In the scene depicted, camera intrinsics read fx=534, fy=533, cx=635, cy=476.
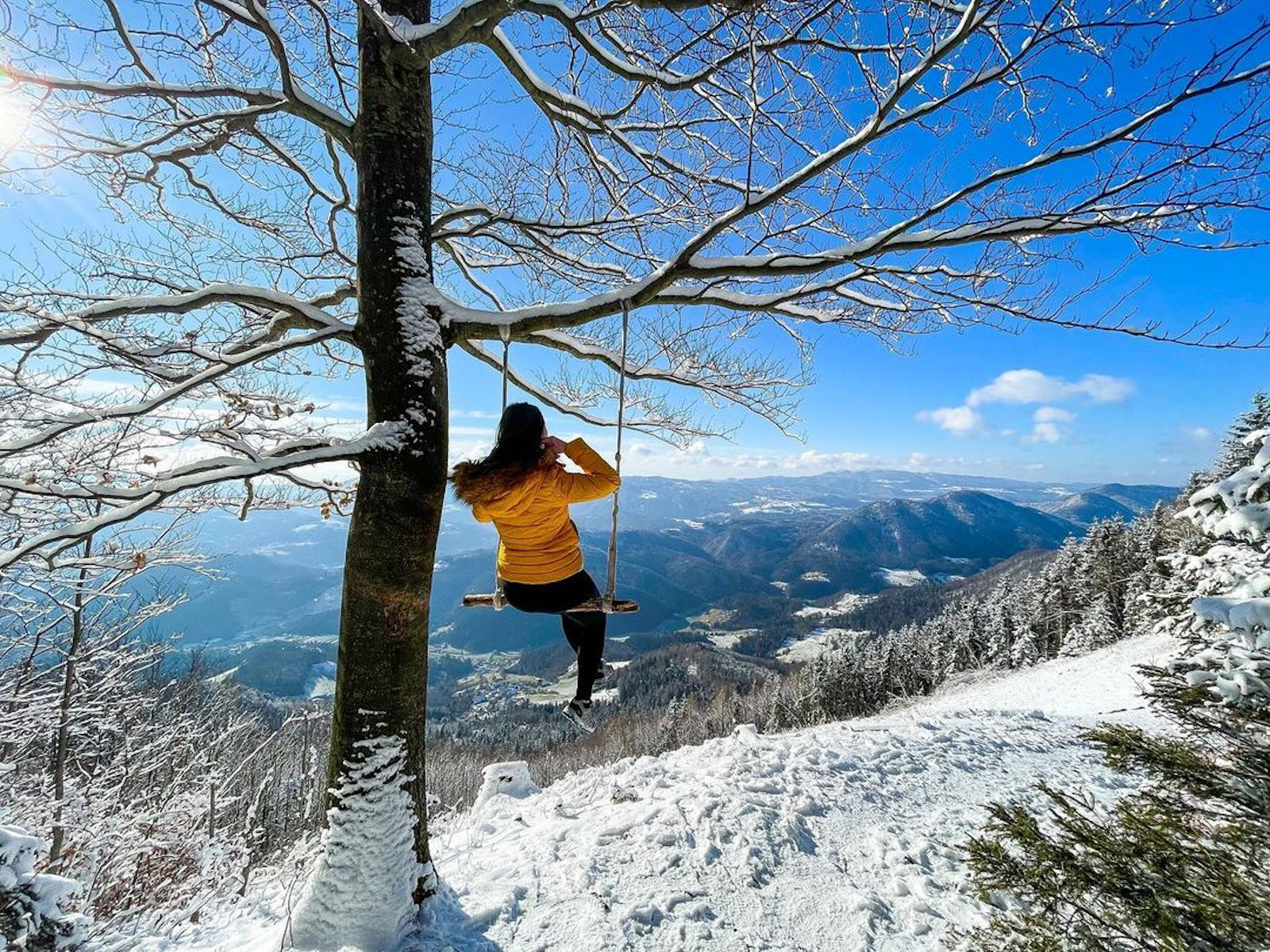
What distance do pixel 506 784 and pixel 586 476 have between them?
4.46 meters

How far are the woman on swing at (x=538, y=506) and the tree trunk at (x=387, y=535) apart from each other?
0.41 metres

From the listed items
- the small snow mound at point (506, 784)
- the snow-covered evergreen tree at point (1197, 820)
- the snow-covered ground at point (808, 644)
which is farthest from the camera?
the snow-covered ground at point (808, 644)

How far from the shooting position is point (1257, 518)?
7.04ft

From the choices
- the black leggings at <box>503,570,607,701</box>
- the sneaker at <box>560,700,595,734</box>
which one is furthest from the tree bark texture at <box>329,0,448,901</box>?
the sneaker at <box>560,700,595,734</box>

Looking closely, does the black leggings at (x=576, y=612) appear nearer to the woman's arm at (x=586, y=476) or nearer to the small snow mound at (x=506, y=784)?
the woman's arm at (x=586, y=476)

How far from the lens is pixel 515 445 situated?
319 cm

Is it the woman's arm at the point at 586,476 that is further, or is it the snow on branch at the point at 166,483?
the woman's arm at the point at 586,476

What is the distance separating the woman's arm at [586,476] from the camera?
3189 millimetres

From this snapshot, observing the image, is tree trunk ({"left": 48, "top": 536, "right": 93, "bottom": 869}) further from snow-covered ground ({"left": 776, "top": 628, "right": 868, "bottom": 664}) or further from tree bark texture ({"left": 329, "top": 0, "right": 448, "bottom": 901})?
snow-covered ground ({"left": 776, "top": 628, "right": 868, "bottom": 664})

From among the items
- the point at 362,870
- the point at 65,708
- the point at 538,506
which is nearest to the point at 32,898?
the point at 362,870

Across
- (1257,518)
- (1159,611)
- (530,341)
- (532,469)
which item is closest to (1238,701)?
(1257,518)

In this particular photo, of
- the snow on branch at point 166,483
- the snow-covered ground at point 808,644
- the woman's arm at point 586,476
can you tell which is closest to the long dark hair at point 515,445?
the woman's arm at point 586,476

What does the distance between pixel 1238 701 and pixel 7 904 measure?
4.67m

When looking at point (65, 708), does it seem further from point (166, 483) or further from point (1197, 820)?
point (1197, 820)
